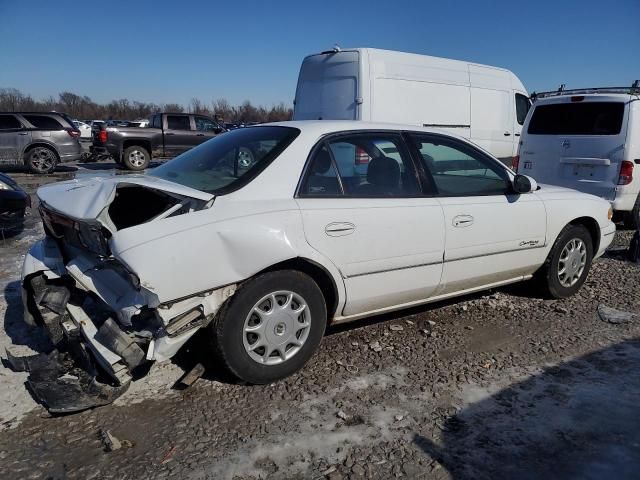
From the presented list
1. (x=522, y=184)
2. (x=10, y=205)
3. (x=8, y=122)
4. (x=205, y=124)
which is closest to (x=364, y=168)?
(x=522, y=184)

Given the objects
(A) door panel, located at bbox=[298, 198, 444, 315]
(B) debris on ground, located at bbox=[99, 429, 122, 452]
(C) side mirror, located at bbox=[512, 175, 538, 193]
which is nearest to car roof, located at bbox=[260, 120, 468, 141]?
(A) door panel, located at bbox=[298, 198, 444, 315]

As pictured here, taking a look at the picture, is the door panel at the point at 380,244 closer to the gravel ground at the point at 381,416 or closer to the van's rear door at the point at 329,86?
the gravel ground at the point at 381,416

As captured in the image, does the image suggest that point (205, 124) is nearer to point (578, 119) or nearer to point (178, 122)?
point (178, 122)

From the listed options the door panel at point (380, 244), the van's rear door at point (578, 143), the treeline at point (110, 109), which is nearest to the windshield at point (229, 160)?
the door panel at point (380, 244)

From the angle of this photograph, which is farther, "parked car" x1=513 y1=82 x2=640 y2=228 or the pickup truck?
the pickup truck

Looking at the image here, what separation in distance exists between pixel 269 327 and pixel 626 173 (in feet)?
19.9

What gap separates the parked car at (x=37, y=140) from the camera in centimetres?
1398

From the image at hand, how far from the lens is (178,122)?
16.4 metres

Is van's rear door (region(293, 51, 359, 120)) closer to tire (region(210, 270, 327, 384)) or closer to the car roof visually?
the car roof

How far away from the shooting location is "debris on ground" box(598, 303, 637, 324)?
166 inches

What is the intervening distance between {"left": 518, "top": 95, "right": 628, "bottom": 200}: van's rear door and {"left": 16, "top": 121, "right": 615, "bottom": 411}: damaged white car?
370 centimetres

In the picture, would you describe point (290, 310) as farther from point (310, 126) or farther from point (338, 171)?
point (310, 126)

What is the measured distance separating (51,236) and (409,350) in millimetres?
2681

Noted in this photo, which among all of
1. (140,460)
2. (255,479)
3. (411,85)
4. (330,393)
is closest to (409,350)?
(330,393)
